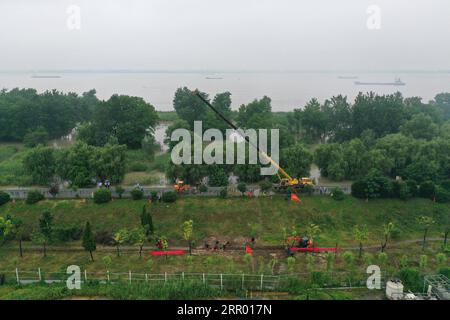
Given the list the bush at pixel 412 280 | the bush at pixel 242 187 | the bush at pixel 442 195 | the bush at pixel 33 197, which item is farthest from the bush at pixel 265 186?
the bush at pixel 33 197

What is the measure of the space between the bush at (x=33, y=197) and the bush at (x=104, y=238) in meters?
4.75

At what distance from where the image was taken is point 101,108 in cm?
3347

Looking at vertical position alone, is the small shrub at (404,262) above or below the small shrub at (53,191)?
below

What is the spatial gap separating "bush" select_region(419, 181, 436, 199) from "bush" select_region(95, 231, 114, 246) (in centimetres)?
1736

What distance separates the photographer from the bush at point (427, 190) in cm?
2225

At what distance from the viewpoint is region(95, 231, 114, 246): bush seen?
63.8ft

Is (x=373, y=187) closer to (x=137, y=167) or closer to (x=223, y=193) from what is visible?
(x=223, y=193)

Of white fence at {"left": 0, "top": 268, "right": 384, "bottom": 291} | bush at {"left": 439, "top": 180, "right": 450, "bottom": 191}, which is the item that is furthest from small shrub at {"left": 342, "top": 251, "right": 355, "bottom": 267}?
bush at {"left": 439, "top": 180, "right": 450, "bottom": 191}

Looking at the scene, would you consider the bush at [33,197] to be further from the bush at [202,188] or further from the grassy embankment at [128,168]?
the bush at [202,188]

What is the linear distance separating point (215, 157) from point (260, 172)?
290 centimetres

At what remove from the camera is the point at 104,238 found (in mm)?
19656

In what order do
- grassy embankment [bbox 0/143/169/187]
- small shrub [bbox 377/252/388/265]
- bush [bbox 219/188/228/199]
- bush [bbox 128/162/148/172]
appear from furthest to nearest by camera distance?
1. bush [bbox 128/162/148/172]
2. grassy embankment [bbox 0/143/169/187]
3. bush [bbox 219/188/228/199]
4. small shrub [bbox 377/252/388/265]

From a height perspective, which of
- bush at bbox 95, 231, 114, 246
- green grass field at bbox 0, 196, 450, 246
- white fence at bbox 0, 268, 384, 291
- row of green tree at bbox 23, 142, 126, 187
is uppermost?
row of green tree at bbox 23, 142, 126, 187

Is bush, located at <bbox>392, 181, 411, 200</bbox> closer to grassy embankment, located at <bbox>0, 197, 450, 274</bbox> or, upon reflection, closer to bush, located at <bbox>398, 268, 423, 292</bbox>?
grassy embankment, located at <bbox>0, 197, 450, 274</bbox>
